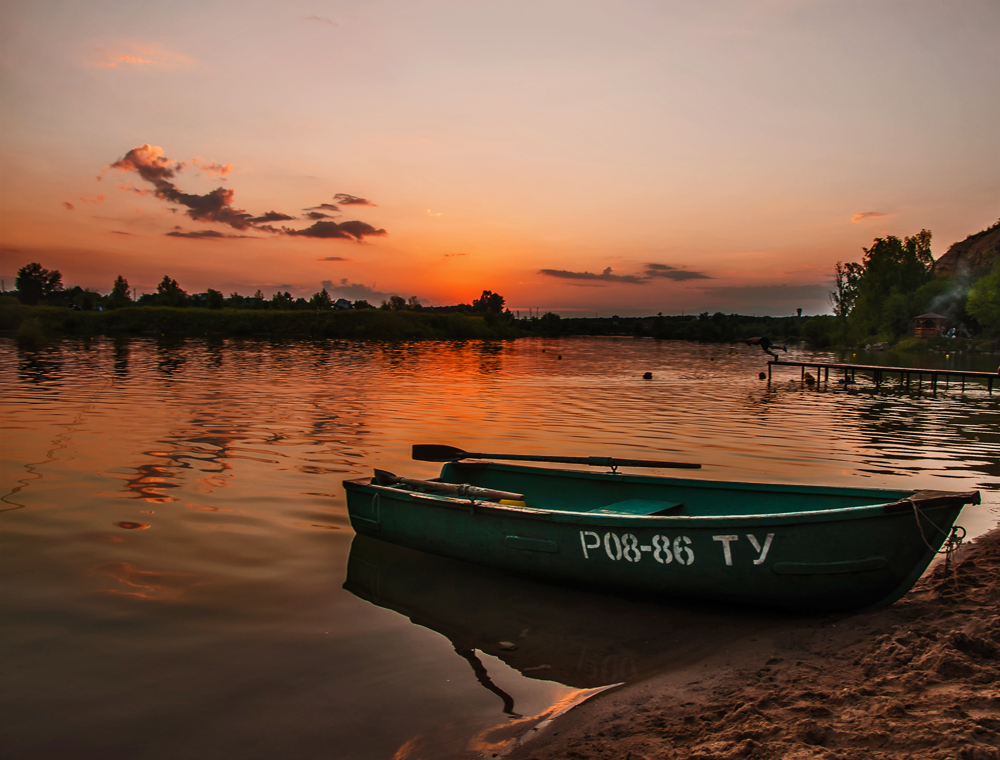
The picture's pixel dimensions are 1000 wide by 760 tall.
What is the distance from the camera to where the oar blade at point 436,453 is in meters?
9.95

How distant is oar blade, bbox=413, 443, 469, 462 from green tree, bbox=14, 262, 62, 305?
189m

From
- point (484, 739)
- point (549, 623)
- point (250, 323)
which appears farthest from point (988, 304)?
point (250, 323)

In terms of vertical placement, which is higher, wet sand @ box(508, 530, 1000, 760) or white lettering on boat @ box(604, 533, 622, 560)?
white lettering on boat @ box(604, 533, 622, 560)

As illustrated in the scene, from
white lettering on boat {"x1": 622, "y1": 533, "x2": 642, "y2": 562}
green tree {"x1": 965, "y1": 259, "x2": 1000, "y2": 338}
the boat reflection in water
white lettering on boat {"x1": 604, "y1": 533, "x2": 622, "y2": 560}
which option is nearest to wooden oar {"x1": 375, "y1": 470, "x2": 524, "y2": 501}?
the boat reflection in water

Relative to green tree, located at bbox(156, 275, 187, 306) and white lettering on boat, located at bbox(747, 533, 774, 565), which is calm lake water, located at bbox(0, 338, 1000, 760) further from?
green tree, located at bbox(156, 275, 187, 306)

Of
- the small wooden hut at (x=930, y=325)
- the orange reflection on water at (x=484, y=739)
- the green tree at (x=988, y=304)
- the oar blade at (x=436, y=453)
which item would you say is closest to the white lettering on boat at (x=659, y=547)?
the orange reflection on water at (x=484, y=739)

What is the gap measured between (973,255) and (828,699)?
143 m

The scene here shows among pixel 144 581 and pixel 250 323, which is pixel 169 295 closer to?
pixel 250 323

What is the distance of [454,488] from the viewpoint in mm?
8156

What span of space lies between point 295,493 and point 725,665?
26.6ft

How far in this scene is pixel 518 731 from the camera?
180 inches

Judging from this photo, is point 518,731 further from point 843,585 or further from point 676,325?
point 676,325

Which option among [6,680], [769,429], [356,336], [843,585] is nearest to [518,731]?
[843,585]

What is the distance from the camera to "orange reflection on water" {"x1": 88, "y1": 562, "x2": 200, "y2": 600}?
22.8 feet
